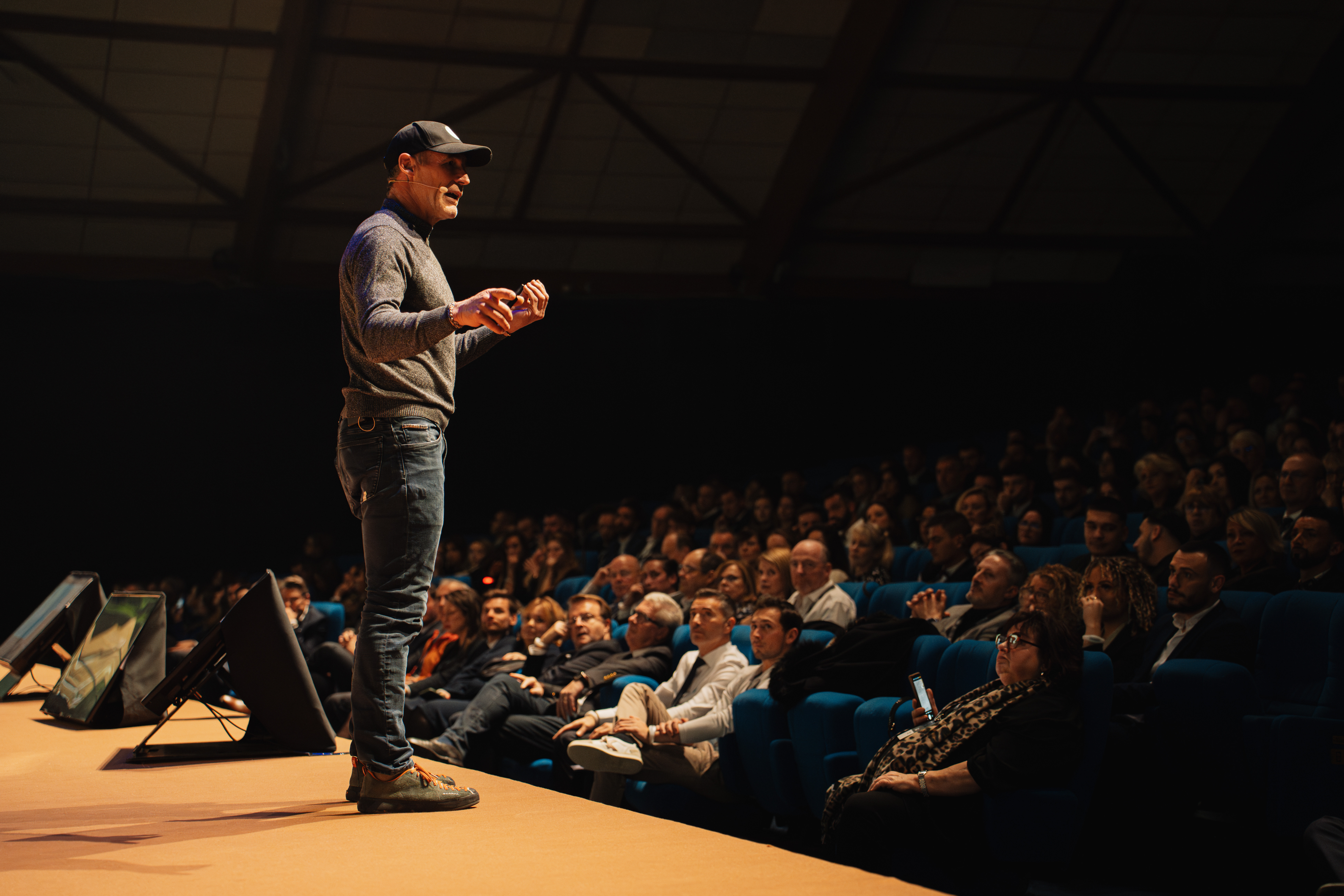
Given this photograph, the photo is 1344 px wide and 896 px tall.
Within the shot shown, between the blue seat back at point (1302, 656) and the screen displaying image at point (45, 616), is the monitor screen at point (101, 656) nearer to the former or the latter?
the screen displaying image at point (45, 616)

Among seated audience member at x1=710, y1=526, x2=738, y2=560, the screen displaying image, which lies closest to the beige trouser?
the screen displaying image

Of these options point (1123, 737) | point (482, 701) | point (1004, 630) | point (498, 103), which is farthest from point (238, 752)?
point (498, 103)

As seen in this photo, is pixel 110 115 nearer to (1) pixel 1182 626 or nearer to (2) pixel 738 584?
(2) pixel 738 584

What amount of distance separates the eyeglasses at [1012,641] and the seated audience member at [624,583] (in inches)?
92.6

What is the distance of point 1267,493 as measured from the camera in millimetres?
4004

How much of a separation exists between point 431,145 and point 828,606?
2.39 metres

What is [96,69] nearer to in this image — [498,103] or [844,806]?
[498,103]

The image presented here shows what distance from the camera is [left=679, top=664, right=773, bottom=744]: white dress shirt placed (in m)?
Result: 3.05

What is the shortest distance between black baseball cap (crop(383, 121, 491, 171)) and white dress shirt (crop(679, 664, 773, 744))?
1673mm

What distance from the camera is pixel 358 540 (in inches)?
332

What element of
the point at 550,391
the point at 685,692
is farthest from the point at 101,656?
the point at 550,391

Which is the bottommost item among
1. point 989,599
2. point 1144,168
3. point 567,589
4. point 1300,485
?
point 989,599

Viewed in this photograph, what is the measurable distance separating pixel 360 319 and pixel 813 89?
593cm

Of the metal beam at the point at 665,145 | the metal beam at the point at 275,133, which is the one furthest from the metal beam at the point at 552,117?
the metal beam at the point at 275,133
